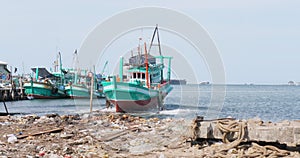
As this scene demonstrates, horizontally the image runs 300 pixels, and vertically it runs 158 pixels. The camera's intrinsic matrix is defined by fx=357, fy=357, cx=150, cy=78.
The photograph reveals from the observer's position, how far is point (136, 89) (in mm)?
25984

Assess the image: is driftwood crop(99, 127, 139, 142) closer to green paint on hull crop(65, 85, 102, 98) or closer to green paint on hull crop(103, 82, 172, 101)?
green paint on hull crop(103, 82, 172, 101)

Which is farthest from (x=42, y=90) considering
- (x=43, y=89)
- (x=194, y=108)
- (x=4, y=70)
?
(x=194, y=108)

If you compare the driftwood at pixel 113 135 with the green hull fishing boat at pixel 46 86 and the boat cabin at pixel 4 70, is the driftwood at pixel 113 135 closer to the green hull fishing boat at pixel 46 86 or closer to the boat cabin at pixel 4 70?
the green hull fishing boat at pixel 46 86

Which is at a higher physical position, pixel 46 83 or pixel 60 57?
pixel 60 57

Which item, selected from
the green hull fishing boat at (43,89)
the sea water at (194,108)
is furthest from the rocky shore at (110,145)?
the green hull fishing boat at (43,89)

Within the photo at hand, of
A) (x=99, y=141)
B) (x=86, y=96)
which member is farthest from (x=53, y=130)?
(x=86, y=96)

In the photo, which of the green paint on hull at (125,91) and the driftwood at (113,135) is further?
the green paint on hull at (125,91)

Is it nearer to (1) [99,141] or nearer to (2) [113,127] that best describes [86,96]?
(2) [113,127]

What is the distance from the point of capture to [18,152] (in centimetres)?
753

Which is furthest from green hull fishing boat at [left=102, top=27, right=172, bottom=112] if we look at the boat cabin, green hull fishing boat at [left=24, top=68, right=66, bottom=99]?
the boat cabin

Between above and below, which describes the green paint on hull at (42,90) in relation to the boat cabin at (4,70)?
below

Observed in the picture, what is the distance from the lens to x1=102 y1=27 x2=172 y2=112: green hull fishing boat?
25844mm

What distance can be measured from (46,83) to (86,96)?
25.4ft

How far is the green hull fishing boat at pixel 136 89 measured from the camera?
84.8ft
